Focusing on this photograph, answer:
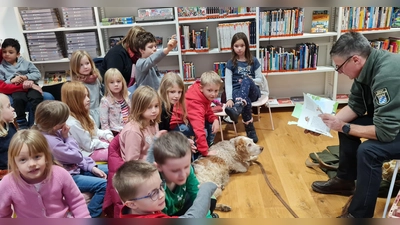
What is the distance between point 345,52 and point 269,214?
1.11 m

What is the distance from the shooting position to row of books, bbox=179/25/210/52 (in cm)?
390

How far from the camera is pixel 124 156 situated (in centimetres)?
214

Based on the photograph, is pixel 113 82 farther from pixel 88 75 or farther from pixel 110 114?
pixel 88 75

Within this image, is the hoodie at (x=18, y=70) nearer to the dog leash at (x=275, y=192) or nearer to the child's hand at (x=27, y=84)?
the child's hand at (x=27, y=84)

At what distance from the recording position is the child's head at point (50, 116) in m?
1.99

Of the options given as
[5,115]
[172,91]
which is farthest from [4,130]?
[172,91]

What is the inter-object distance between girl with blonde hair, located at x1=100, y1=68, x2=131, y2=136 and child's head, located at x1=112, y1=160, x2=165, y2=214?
5.19ft

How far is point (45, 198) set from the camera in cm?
163

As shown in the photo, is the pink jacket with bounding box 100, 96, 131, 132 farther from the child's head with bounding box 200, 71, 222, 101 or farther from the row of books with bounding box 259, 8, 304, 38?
the row of books with bounding box 259, 8, 304, 38

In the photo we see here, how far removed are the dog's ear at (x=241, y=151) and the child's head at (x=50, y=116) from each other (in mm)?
1357

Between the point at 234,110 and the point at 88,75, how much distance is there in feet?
4.39

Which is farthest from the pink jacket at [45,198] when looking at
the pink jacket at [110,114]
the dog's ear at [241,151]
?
the dog's ear at [241,151]

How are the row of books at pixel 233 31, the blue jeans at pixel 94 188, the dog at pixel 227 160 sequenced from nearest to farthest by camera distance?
1. the blue jeans at pixel 94 188
2. the dog at pixel 227 160
3. the row of books at pixel 233 31

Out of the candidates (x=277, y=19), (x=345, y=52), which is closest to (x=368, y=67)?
(x=345, y=52)
